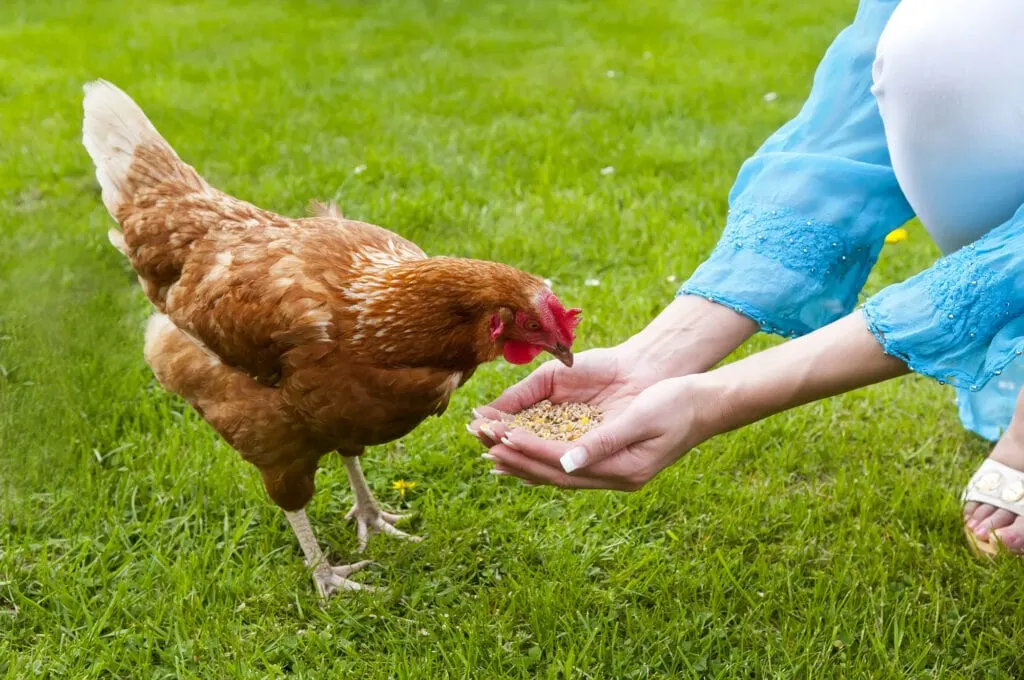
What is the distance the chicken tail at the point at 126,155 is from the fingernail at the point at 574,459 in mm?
1492

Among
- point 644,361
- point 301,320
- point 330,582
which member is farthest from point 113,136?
point 644,361

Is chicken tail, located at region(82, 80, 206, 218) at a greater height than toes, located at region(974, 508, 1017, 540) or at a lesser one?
greater

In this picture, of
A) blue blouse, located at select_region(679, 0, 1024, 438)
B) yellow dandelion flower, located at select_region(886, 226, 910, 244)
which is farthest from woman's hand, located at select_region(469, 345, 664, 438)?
yellow dandelion flower, located at select_region(886, 226, 910, 244)

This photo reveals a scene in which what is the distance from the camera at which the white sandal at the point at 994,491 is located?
2.52 m

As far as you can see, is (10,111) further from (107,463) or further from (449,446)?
(449,446)

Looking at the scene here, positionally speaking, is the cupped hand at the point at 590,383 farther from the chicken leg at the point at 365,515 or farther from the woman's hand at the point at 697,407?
the chicken leg at the point at 365,515

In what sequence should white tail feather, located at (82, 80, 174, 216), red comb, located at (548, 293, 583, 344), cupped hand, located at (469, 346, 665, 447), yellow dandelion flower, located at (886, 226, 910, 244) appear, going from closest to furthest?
red comb, located at (548, 293, 583, 344) < cupped hand, located at (469, 346, 665, 447) < white tail feather, located at (82, 80, 174, 216) < yellow dandelion flower, located at (886, 226, 910, 244)

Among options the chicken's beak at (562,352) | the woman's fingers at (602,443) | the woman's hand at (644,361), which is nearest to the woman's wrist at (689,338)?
the woman's hand at (644,361)

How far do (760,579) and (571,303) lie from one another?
154cm

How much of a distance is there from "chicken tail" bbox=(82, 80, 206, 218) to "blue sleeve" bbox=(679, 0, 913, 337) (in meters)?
1.53

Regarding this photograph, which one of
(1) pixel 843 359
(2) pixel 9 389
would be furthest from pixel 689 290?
(2) pixel 9 389

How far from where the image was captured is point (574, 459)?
1867mm

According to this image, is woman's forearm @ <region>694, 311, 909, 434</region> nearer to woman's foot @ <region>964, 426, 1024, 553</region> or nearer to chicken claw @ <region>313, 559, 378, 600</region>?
woman's foot @ <region>964, 426, 1024, 553</region>

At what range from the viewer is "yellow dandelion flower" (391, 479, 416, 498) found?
2.88 metres
